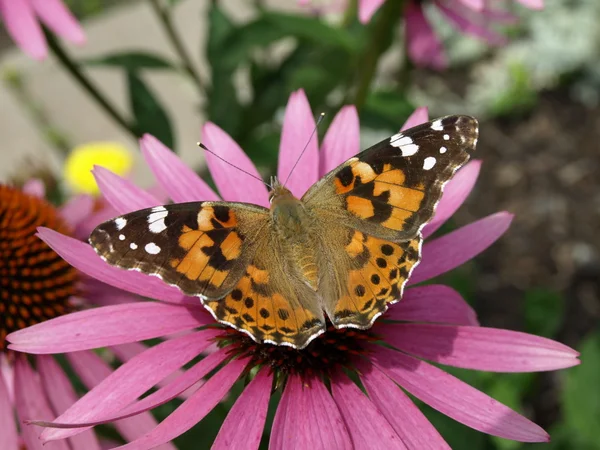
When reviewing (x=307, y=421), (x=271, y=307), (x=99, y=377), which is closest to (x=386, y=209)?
(x=271, y=307)

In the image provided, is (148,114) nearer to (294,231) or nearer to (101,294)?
(101,294)

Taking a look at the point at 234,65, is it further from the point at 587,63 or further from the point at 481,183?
the point at 587,63

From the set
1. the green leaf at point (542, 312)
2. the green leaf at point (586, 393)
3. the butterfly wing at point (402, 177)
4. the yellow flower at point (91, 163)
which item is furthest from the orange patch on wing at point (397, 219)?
the yellow flower at point (91, 163)

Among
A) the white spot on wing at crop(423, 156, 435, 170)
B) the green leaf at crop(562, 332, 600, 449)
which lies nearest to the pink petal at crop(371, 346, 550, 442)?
the white spot on wing at crop(423, 156, 435, 170)

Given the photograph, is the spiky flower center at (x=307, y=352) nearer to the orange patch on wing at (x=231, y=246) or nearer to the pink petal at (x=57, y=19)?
the orange patch on wing at (x=231, y=246)

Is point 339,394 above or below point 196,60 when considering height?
below

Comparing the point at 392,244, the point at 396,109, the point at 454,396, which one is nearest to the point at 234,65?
the point at 396,109
